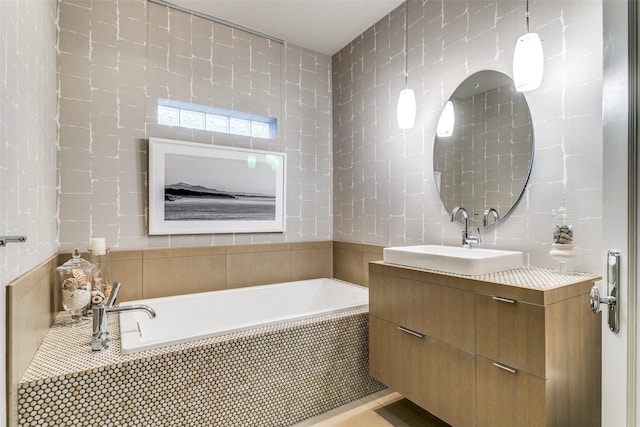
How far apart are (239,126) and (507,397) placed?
8.90ft

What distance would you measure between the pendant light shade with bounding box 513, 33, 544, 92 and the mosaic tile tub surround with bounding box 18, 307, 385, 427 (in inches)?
66.5

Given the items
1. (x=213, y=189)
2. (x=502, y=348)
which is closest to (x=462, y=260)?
(x=502, y=348)

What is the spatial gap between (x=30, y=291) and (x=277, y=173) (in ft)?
6.58

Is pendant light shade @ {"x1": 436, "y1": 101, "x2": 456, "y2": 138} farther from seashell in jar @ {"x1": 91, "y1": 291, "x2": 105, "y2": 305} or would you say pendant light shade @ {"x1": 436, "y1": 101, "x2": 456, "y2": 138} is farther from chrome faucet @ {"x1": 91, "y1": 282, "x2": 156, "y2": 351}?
seashell in jar @ {"x1": 91, "y1": 291, "x2": 105, "y2": 305}

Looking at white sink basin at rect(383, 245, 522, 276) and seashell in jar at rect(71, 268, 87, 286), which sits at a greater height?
white sink basin at rect(383, 245, 522, 276)

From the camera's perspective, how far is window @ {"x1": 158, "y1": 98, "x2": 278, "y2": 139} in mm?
2672

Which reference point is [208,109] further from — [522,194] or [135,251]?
[522,194]

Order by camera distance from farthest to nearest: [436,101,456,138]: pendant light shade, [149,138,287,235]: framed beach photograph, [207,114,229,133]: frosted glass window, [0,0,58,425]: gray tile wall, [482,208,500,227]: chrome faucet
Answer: [207,114,229,133]: frosted glass window < [149,138,287,235]: framed beach photograph < [436,101,456,138]: pendant light shade < [482,208,500,227]: chrome faucet < [0,0,58,425]: gray tile wall

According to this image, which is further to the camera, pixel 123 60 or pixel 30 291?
pixel 123 60

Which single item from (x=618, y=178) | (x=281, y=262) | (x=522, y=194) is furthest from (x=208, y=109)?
(x=618, y=178)

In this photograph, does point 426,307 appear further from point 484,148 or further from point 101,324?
point 101,324

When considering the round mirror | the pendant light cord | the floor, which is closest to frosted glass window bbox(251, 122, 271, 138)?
the pendant light cord

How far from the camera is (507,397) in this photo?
4.60ft

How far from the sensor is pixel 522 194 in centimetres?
189
